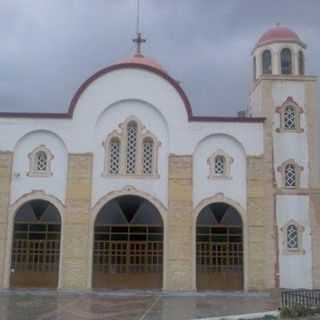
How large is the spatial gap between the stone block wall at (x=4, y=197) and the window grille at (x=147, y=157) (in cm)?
581

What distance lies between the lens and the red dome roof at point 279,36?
25528 mm

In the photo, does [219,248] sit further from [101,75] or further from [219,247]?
[101,75]

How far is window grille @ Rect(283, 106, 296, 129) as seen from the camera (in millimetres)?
24469

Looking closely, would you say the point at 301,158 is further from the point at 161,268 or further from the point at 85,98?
the point at 85,98

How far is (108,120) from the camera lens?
24.2 meters

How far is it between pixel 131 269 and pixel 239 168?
642cm

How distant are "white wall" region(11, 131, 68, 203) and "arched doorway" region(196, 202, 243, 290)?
20.7 feet

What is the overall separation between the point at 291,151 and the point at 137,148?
6.81 metres

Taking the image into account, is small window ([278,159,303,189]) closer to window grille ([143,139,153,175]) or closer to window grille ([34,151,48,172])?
window grille ([143,139,153,175])

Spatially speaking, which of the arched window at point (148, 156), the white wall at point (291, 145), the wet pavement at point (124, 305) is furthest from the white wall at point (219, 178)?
the wet pavement at point (124, 305)

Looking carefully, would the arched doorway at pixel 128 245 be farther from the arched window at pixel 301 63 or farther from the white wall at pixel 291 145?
the arched window at pixel 301 63

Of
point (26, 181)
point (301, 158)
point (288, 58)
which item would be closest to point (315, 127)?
point (301, 158)

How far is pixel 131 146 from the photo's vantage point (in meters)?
24.1

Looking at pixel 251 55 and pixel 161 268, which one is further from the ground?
pixel 251 55
